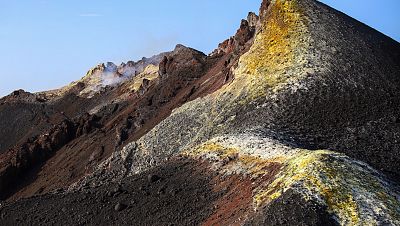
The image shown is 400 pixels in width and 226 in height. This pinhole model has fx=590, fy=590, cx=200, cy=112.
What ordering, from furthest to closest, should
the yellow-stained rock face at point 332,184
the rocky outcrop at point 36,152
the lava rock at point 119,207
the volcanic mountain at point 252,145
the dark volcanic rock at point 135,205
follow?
1. the rocky outcrop at point 36,152
2. the lava rock at point 119,207
3. the dark volcanic rock at point 135,205
4. the volcanic mountain at point 252,145
5. the yellow-stained rock face at point 332,184

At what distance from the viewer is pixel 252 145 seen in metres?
31.0

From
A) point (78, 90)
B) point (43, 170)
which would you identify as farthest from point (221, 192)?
point (78, 90)

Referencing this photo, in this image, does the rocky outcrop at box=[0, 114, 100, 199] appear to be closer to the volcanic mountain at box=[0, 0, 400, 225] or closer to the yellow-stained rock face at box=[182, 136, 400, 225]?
the volcanic mountain at box=[0, 0, 400, 225]

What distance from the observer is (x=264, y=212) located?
21.0 m

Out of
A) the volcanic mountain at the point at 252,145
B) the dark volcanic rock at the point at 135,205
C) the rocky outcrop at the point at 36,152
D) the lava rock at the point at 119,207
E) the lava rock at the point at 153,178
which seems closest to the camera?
the volcanic mountain at the point at 252,145

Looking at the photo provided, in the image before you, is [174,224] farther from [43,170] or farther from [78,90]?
[78,90]

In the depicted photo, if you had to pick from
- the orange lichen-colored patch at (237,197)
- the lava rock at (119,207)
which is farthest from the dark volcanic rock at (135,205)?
the orange lichen-colored patch at (237,197)

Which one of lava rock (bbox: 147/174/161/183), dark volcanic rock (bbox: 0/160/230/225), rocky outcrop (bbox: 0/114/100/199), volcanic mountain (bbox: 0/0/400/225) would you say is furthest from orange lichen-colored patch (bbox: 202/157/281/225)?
rocky outcrop (bbox: 0/114/100/199)

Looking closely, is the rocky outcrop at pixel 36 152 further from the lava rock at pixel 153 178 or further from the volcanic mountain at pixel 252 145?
the lava rock at pixel 153 178

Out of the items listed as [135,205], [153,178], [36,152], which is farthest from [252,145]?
[36,152]

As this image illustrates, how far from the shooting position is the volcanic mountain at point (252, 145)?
22.8 meters

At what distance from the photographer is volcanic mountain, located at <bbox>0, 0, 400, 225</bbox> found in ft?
74.8

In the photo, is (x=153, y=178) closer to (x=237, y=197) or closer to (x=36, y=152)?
(x=237, y=197)

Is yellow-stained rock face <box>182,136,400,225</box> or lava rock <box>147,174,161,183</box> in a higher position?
lava rock <box>147,174,161,183</box>
